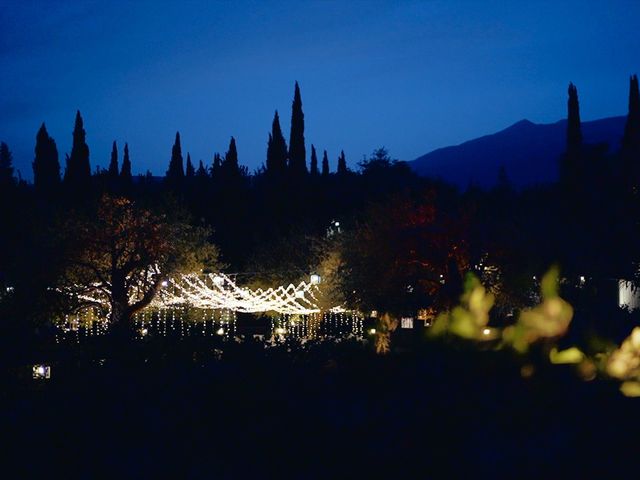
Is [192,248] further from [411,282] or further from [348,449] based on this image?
[348,449]

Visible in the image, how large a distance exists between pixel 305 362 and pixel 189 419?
5.66 feet

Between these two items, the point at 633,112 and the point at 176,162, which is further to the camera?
the point at 176,162

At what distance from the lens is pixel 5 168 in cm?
4075

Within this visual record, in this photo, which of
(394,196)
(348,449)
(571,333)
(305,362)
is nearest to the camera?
(348,449)

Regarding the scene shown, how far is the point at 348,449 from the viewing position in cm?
417

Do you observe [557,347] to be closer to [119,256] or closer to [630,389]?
[630,389]

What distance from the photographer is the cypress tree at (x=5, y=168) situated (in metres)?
34.0

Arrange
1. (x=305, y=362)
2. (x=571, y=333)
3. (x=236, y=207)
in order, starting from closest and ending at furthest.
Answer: (x=305, y=362)
(x=571, y=333)
(x=236, y=207)

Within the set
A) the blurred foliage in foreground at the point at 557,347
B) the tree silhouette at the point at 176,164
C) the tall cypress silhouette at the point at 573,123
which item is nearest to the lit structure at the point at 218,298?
the blurred foliage in foreground at the point at 557,347

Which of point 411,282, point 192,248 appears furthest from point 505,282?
point 192,248

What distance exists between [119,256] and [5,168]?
19663 mm

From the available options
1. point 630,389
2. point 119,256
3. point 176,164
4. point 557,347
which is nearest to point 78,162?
point 176,164

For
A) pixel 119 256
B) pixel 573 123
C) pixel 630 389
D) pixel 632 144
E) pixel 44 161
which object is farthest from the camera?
pixel 44 161

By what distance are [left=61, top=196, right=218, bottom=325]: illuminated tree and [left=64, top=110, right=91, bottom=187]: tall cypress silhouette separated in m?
17.0
